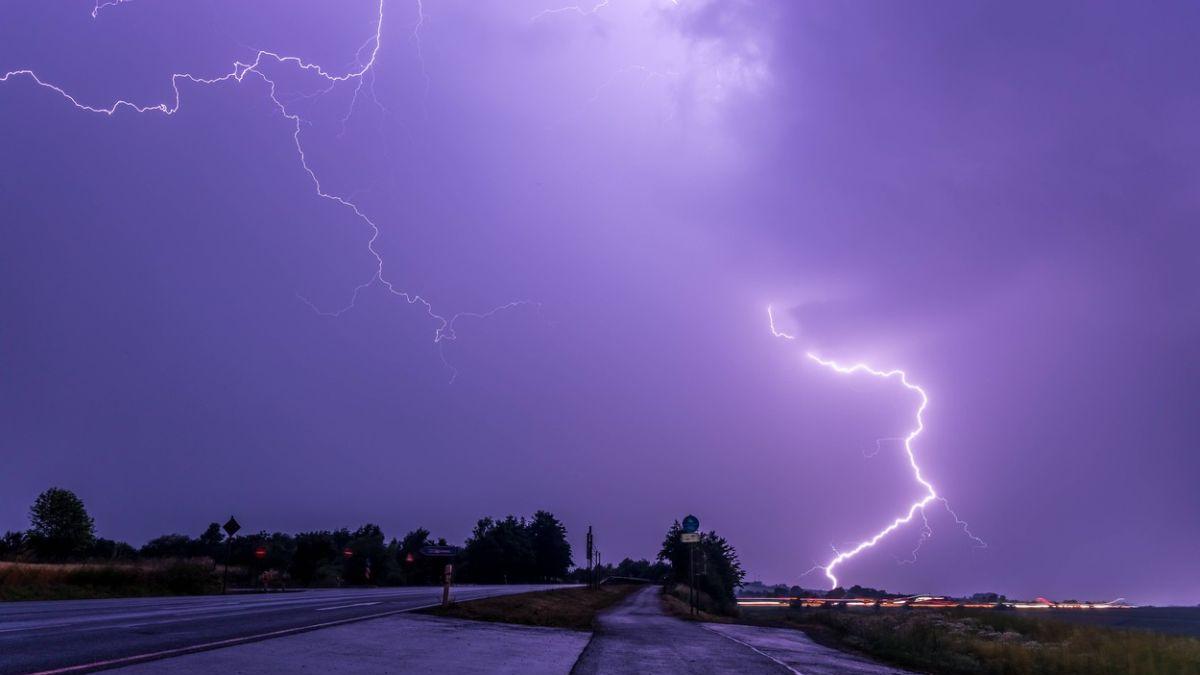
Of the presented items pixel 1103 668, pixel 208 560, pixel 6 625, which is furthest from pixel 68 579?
pixel 1103 668

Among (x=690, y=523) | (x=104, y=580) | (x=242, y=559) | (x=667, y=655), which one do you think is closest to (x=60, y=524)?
(x=242, y=559)

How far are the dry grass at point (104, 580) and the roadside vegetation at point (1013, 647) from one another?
25.1 m

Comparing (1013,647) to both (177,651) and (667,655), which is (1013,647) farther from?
(177,651)

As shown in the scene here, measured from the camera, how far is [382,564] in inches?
3049

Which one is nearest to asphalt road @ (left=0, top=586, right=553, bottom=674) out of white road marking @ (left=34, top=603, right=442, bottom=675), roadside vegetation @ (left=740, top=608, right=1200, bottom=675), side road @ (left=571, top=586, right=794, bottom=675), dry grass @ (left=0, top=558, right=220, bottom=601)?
white road marking @ (left=34, top=603, right=442, bottom=675)

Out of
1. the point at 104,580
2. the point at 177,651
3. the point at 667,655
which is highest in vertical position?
the point at 104,580

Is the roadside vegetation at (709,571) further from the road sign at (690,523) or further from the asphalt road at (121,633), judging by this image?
the asphalt road at (121,633)

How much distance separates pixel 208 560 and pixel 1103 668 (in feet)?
114

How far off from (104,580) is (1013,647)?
102 feet

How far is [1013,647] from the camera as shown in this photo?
2048 cm

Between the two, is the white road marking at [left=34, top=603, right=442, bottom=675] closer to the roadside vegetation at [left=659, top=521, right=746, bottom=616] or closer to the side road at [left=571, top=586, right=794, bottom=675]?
the side road at [left=571, top=586, right=794, bottom=675]

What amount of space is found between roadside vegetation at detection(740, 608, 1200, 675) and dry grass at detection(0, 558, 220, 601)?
25141 mm

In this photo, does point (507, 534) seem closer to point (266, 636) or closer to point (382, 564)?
point (382, 564)

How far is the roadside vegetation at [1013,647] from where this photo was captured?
17.5 metres
